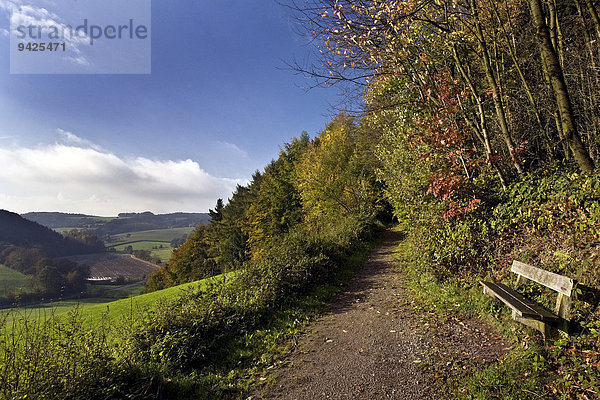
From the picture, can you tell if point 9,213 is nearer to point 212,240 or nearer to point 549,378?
point 212,240

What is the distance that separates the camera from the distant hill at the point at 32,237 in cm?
6419

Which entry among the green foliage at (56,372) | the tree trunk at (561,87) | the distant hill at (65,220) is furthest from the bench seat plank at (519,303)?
the distant hill at (65,220)

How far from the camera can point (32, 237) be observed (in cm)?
6994

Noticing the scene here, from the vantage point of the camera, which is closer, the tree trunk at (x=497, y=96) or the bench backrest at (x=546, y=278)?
the bench backrest at (x=546, y=278)

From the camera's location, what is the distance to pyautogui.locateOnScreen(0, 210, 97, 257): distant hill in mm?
64188

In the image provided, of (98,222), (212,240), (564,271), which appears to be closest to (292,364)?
(564,271)

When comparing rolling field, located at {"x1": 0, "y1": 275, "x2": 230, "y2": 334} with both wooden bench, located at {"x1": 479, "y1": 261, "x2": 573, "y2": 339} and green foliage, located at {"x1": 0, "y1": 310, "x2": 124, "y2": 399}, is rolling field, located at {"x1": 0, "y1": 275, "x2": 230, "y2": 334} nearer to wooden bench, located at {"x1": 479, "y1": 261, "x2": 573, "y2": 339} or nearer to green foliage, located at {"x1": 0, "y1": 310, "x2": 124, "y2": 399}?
green foliage, located at {"x1": 0, "y1": 310, "x2": 124, "y2": 399}

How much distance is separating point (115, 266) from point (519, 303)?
8538cm

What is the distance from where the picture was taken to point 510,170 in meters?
7.16

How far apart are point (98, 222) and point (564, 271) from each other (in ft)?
623

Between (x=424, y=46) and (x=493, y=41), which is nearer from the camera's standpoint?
(x=493, y=41)

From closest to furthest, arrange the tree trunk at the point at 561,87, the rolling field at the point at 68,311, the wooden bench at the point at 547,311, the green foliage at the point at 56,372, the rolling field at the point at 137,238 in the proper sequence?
the green foliage at the point at 56,372
the wooden bench at the point at 547,311
the rolling field at the point at 68,311
the tree trunk at the point at 561,87
the rolling field at the point at 137,238

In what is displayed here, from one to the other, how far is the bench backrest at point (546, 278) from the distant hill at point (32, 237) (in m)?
82.7

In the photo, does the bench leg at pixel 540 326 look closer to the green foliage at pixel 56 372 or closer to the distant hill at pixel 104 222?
the green foliage at pixel 56 372
